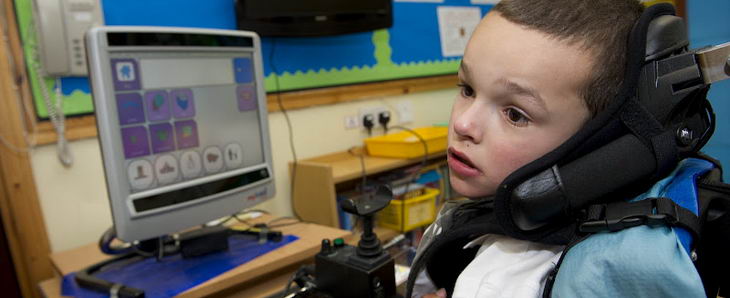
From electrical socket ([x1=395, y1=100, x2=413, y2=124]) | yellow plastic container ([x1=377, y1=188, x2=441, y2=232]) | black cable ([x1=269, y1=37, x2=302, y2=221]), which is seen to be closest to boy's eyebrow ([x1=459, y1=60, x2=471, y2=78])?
yellow plastic container ([x1=377, y1=188, x2=441, y2=232])

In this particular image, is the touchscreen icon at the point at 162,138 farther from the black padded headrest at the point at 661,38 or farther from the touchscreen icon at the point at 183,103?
the black padded headrest at the point at 661,38

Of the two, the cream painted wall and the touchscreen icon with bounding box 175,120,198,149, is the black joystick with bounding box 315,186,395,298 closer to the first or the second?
the touchscreen icon with bounding box 175,120,198,149

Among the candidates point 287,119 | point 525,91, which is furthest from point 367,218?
point 287,119

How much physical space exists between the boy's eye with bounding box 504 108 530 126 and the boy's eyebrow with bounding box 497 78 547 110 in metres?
0.02

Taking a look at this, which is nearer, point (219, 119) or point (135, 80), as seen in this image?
point (135, 80)

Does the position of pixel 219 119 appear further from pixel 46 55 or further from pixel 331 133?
pixel 331 133

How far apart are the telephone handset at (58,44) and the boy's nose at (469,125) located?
1.13m

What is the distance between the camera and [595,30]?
49 centimetres

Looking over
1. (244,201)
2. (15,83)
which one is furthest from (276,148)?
(15,83)

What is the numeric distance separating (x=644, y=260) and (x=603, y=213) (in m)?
0.07

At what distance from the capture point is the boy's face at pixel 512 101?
1.58ft

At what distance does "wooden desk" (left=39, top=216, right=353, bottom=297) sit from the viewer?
932 millimetres

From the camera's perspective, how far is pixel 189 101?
1019 mm

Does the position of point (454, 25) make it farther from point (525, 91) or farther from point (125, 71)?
point (525, 91)
